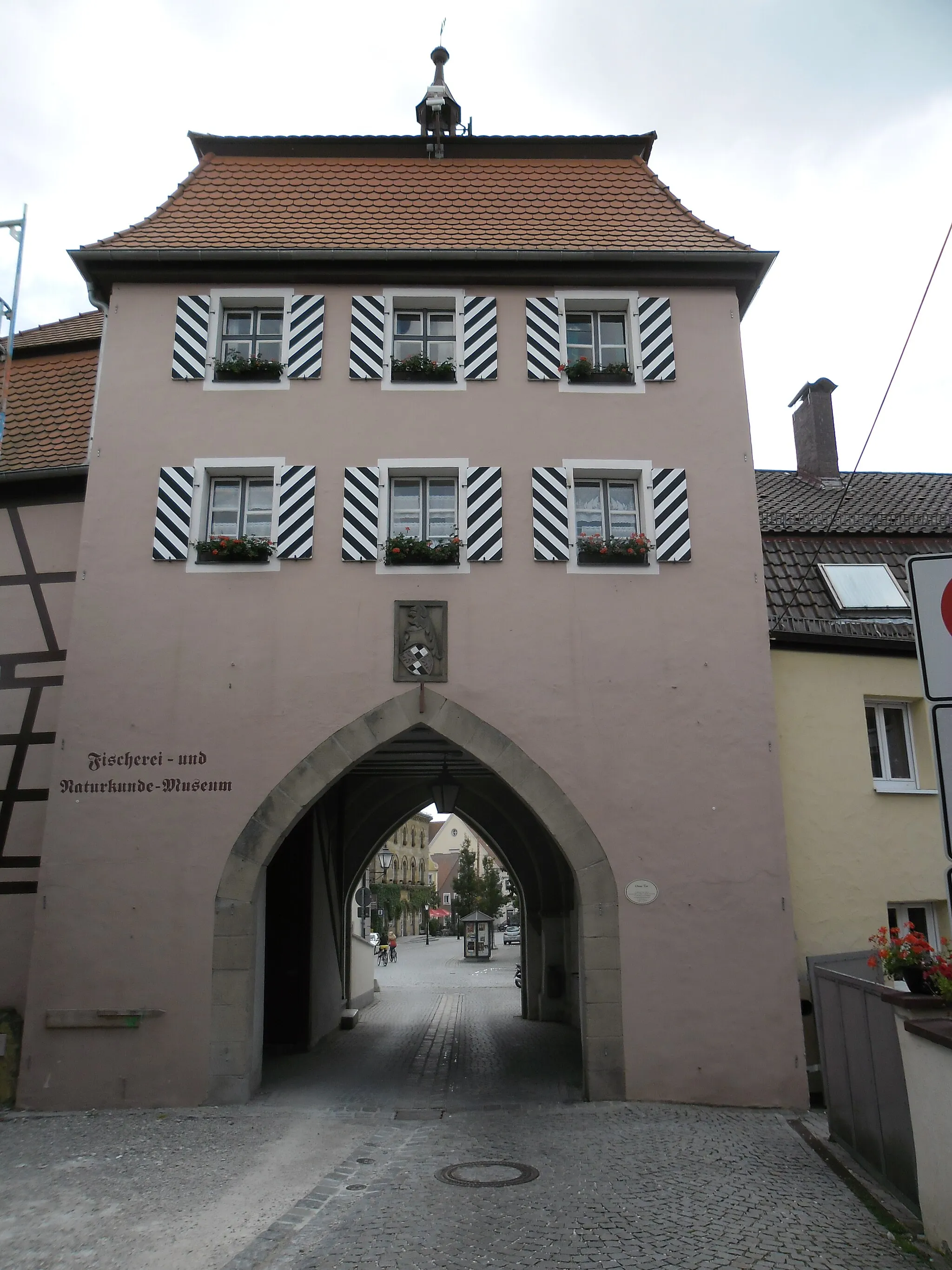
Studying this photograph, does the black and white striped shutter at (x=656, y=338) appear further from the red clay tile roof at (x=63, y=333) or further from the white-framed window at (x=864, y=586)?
the red clay tile roof at (x=63, y=333)

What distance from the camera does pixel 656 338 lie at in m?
12.4

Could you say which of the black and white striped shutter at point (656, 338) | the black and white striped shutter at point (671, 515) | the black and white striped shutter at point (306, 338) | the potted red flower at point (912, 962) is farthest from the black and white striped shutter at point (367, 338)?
the potted red flower at point (912, 962)

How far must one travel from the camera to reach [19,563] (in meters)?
12.5

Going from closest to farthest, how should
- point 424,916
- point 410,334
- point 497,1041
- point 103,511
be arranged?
1. point 103,511
2. point 410,334
3. point 497,1041
4. point 424,916

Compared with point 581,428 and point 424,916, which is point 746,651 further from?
point 424,916

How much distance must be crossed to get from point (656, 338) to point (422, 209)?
371 centimetres

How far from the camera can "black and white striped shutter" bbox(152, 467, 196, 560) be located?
37.9 ft

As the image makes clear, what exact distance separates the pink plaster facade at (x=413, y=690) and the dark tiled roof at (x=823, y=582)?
4.79 feet

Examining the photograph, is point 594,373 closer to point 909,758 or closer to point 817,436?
point 909,758

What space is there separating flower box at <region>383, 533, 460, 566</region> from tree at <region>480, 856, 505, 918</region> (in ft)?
190

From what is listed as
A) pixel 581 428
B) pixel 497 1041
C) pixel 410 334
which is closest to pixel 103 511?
pixel 410 334

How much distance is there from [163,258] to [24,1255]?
1034cm

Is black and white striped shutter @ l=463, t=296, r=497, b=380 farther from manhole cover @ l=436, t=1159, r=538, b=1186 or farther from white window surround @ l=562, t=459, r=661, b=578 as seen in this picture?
manhole cover @ l=436, t=1159, r=538, b=1186

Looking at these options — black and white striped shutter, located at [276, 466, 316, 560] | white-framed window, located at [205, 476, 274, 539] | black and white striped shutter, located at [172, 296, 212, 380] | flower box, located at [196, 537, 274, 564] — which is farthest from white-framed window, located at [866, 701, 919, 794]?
black and white striped shutter, located at [172, 296, 212, 380]
